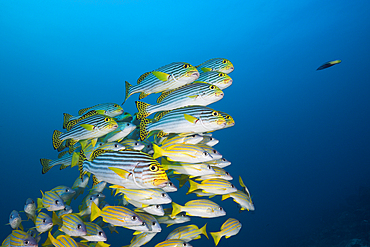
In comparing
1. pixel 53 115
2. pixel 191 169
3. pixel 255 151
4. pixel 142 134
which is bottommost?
pixel 255 151

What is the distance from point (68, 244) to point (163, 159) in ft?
5.48

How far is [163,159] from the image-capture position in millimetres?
2750

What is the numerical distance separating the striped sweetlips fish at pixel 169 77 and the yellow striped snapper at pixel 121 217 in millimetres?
1810

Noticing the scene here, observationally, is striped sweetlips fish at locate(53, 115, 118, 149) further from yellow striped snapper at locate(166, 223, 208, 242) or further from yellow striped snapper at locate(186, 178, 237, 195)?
yellow striped snapper at locate(166, 223, 208, 242)

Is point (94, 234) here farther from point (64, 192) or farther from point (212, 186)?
point (212, 186)

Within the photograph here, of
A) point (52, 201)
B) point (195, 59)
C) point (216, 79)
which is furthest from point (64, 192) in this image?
point (195, 59)

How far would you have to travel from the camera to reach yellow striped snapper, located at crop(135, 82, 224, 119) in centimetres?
273

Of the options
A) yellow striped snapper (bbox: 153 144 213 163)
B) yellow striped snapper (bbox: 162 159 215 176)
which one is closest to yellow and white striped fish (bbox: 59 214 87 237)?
yellow striped snapper (bbox: 162 159 215 176)

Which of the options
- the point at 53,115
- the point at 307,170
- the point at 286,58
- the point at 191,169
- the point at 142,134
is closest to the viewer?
the point at 191,169

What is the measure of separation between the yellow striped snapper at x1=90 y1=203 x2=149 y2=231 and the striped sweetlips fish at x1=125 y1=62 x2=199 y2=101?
181 cm

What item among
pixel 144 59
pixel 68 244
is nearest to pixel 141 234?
pixel 68 244

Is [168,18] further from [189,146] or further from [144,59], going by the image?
[189,146]

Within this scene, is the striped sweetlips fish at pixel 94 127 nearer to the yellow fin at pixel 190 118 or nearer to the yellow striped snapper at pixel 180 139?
the yellow striped snapper at pixel 180 139

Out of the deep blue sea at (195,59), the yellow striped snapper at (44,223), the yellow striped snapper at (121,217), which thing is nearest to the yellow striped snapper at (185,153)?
the yellow striped snapper at (121,217)
